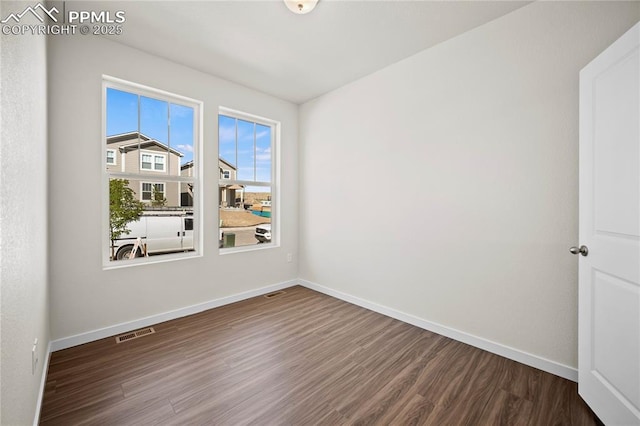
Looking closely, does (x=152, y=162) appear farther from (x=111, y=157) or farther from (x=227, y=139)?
(x=227, y=139)

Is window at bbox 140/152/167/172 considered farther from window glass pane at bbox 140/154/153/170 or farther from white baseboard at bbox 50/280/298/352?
white baseboard at bbox 50/280/298/352

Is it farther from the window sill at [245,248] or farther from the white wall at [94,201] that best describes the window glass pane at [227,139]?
the window sill at [245,248]

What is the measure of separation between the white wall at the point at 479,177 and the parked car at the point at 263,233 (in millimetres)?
1141

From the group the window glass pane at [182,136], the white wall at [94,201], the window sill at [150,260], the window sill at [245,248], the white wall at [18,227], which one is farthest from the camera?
the window sill at [245,248]

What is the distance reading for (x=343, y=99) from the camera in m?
3.62

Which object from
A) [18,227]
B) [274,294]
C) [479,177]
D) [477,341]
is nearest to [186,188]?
[274,294]

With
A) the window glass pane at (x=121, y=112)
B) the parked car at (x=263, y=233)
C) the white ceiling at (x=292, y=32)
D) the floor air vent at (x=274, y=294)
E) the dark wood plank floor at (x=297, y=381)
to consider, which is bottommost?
the dark wood plank floor at (x=297, y=381)

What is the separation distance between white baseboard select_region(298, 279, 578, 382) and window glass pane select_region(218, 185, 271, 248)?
1438 millimetres

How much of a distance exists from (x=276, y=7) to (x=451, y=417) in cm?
314

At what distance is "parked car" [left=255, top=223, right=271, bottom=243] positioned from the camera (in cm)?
400

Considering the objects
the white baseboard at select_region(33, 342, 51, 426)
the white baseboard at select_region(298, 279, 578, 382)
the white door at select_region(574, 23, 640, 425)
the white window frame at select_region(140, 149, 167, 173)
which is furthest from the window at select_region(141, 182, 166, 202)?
the white door at select_region(574, 23, 640, 425)

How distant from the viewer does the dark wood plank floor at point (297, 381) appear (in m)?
1.67

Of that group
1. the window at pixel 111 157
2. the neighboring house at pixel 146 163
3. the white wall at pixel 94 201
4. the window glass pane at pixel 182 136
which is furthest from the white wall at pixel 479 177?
the window at pixel 111 157

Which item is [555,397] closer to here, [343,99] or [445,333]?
[445,333]
